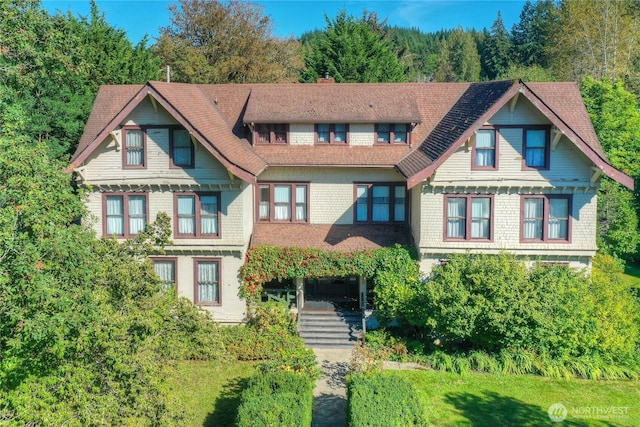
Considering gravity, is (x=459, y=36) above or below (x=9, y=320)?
above

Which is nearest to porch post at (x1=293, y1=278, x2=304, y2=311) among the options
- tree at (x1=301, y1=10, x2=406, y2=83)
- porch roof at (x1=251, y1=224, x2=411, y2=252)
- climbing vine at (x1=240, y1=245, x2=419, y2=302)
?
climbing vine at (x1=240, y1=245, x2=419, y2=302)

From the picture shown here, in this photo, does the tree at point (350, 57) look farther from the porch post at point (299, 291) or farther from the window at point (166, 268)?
the window at point (166, 268)

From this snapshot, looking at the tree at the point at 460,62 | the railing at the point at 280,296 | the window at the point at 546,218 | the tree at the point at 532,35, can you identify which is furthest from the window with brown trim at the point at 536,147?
the tree at the point at 460,62

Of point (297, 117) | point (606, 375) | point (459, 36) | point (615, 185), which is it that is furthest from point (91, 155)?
point (459, 36)

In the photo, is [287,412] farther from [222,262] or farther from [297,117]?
[297,117]

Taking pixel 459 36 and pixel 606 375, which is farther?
pixel 459 36

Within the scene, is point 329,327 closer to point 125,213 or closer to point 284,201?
point 284,201
